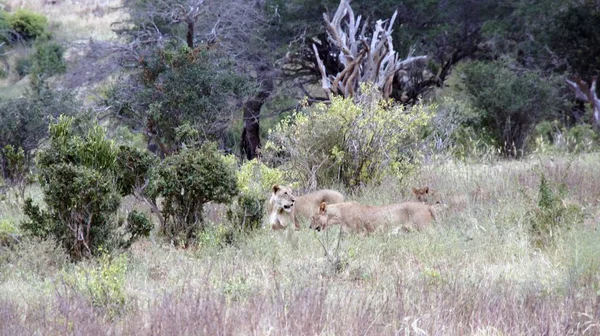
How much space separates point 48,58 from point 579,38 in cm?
1999

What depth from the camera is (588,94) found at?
21703 millimetres

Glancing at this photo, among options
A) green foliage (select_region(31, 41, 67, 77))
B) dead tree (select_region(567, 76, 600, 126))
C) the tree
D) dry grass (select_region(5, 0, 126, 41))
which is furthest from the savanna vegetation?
dry grass (select_region(5, 0, 126, 41))

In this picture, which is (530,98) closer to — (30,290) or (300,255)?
(300,255)

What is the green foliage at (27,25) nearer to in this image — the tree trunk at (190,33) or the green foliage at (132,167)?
the tree trunk at (190,33)

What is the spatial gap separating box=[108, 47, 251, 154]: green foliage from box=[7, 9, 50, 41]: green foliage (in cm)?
2694

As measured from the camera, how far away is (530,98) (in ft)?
62.0

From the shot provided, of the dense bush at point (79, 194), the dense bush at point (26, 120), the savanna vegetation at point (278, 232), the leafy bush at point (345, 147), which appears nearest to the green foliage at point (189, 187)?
the savanna vegetation at point (278, 232)

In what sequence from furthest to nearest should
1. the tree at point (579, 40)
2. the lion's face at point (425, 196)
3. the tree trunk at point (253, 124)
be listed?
the tree at point (579, 40) → the tree trunk at point (253, 124) → the lion's face at point (425, 196)

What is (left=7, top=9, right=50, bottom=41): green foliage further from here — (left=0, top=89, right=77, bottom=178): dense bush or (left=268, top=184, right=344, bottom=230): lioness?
(left=268, top=184, right=344, bottom=230): lioness

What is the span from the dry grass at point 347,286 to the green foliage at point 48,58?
23308 millimetres

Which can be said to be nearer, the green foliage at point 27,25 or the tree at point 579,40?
the tree at point 579,40

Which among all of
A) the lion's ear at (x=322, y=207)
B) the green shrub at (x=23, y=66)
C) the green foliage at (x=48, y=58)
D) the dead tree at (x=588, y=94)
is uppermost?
the lion's ear at (x=322, y=207)

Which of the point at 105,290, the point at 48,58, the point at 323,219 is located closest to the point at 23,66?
the point at 48,58

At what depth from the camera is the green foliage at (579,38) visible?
23547mm
